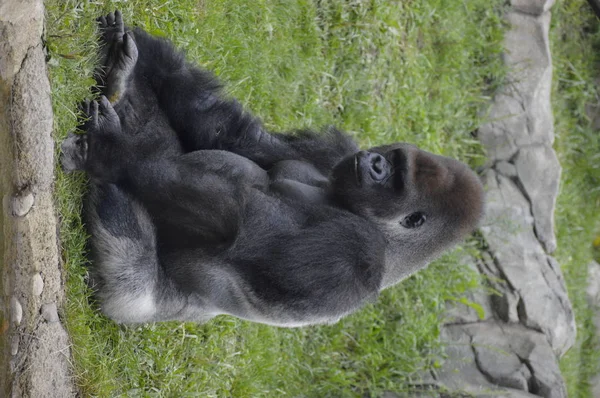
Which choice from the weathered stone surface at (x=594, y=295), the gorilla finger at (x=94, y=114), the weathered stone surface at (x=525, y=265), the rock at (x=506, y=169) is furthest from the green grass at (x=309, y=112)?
the weathered stone surface at (x=594, y=295)

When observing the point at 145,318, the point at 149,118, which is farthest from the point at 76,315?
the point at 149,118

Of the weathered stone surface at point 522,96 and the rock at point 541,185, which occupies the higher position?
the weathered stone surface at point 522,96

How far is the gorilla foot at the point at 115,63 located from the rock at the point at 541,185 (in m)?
4.29

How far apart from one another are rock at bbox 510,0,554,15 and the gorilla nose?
178 inches

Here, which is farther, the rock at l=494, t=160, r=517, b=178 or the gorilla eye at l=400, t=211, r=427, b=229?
the rock at l=494, t=160, r=517, b=178

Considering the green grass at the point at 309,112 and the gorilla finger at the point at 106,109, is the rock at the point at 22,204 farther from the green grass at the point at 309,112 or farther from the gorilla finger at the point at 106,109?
the gorilla finger at the point at 106,109

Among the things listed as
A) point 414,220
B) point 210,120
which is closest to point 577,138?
point 414,220

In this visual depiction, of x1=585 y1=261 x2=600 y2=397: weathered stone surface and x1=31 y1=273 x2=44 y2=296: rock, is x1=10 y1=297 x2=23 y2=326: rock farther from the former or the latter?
x1=585 y1=261 x2=600 y2=397: weathered stone surface

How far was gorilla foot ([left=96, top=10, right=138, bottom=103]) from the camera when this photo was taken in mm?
2604

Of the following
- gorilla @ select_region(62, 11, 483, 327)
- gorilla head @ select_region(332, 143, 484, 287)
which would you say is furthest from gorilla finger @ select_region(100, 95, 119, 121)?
gorilla head @ select_region(332, 143, 484, 287)

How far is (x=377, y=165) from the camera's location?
264 cm

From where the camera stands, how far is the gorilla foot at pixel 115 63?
2.60 m

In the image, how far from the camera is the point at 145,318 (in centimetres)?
273

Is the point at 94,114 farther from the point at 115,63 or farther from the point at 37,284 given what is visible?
the point at 37,284
